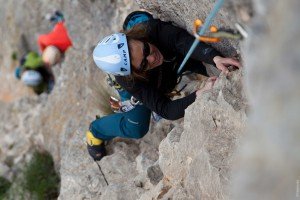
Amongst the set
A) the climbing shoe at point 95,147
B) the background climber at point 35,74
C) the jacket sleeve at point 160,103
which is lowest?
the background climber at point 35,74

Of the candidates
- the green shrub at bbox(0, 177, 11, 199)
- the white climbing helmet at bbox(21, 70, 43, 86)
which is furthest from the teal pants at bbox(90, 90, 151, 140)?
the white climbing helmet at bbox(21, 70, 43, 86)

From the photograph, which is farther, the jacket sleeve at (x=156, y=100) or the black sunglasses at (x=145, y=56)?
the jacket sleeve at (x=156, y=100)

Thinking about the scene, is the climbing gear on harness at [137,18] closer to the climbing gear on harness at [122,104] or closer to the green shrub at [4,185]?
the climbing gear on harness at [122,104]

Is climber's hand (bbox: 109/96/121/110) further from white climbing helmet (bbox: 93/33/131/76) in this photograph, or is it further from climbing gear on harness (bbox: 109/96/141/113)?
white climbing helmet (bbox: 93/33/131/76)

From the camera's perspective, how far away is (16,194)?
25.2 ft

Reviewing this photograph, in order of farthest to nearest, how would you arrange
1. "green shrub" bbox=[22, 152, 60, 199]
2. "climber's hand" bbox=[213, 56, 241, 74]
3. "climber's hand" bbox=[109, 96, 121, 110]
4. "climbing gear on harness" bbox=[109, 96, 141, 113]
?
1. "green shrub" bbox=[22, 152, 60, 199]
2. "climber's hand" bbox=[109, 96, 121, 110]
3. "climbing gear on harness" bbox=[109, 96, 141, 113]
4. "climber's hand" bbox=[213, 56, 241, 74]

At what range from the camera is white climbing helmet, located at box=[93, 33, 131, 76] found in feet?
15.0

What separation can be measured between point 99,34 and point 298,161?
251 inches

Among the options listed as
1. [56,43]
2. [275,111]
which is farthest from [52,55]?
[275,111]

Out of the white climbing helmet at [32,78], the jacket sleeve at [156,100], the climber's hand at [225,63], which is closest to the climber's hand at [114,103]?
the jacket sleeve at [156,100]

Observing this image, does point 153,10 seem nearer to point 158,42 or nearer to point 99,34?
point 158,42

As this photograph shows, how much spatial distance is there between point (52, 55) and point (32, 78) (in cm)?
64

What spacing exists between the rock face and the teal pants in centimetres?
24

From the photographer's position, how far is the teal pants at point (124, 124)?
5.59m
